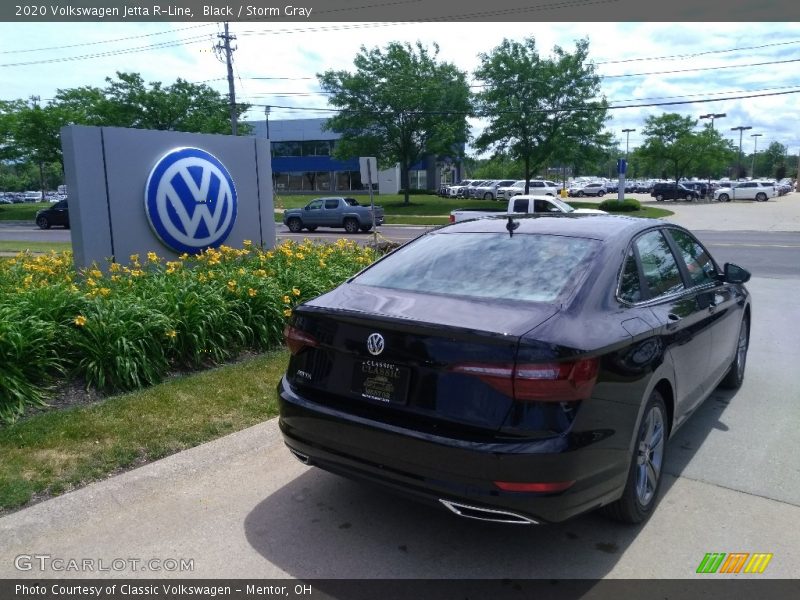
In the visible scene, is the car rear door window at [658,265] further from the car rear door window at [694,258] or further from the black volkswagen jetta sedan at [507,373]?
the car rear door window at [694,258]

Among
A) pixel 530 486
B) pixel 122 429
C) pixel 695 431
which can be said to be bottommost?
pixel 695 431

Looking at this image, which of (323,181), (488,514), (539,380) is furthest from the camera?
(323,181)

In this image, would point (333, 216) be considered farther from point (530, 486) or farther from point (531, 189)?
point (530, 486)

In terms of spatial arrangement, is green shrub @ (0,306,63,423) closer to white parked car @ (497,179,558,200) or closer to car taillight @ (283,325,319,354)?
car taillight @ (283,325,319,354)

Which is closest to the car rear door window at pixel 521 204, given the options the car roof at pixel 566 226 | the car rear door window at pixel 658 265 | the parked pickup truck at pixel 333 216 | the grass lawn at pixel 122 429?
the parked pickup truck at pixel 333 216

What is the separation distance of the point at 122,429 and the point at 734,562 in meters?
3.88

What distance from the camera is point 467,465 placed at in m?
2.80

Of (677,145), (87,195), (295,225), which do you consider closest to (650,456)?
(87,195)

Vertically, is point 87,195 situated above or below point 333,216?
above

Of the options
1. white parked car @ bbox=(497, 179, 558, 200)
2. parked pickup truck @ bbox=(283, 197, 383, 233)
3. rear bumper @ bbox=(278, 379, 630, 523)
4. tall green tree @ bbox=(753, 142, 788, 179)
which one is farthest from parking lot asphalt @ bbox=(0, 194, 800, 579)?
tall green tree @ bbox=(753, 142, 788, 179)

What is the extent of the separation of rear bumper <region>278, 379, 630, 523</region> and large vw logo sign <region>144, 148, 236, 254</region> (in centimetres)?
647

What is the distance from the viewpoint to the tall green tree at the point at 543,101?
40.2 metres

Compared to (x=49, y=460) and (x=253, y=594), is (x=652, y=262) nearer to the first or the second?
(x=253, y=594)

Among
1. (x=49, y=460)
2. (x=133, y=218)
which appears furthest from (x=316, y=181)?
(x=49, y=460)
